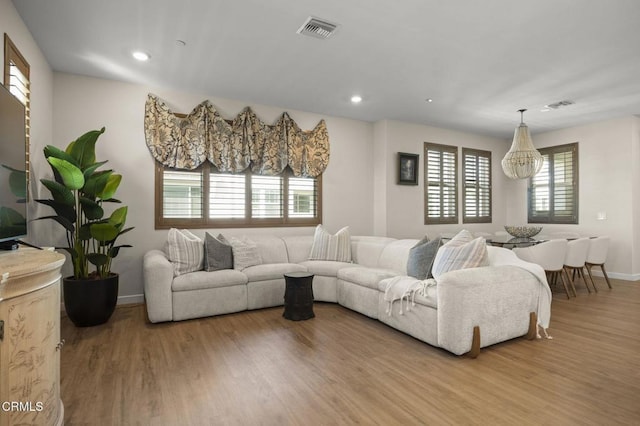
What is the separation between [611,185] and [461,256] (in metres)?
4.89

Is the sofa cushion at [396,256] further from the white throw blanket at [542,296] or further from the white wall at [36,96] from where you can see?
the white wall at [36,96]

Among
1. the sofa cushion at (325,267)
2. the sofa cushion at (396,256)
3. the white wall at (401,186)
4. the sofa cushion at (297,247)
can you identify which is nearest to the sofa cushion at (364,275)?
the sofa cushion at (325,267)

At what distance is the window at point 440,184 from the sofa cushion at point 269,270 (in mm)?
3186

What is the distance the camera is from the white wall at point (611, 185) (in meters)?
6.05

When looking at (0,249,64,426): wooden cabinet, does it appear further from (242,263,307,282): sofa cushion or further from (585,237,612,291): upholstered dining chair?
(585,237,612,291): upholstered dining chair

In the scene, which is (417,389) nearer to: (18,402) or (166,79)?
(18,402)

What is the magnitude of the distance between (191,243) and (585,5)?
4535mm

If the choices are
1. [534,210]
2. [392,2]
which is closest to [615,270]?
[534,210]

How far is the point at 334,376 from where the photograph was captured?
2.60 meters

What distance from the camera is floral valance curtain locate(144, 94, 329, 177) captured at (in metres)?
4.74

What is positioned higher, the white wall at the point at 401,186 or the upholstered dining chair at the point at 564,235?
the white wall at the point at 401,186

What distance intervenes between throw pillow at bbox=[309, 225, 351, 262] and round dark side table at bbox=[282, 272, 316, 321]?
→ 1111 millimetres

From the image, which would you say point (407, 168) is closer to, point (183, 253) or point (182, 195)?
point (182, 195)
